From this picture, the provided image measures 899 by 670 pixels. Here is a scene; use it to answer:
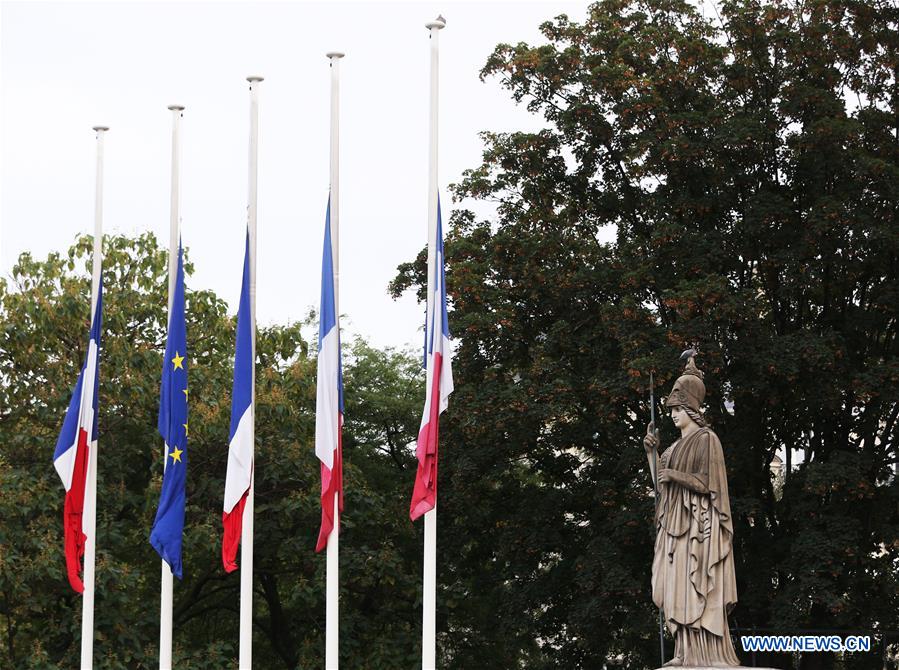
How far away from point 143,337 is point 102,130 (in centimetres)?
811

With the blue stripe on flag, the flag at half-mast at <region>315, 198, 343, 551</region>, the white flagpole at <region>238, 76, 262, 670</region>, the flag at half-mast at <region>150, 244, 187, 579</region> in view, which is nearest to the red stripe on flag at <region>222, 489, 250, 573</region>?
the white flagpole at <region>238, 76, 262, 670</region>

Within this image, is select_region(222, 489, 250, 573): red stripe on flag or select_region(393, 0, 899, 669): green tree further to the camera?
select_region(393, 0, 899, 669): green tree

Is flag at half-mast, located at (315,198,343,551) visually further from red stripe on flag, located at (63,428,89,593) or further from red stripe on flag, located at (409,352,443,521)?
red stripe on flag, located at (63,428,89,593)

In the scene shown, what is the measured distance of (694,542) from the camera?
53.3ft

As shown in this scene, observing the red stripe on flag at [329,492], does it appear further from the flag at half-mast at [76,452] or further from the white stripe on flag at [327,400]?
the flag at half-mast at [76,452]

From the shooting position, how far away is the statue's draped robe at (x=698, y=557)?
1605 cm

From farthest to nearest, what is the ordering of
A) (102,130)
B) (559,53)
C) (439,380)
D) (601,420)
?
(559,53), (601,420), (102,130), (439,380)

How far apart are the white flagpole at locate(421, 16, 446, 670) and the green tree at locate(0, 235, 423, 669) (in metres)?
8.85

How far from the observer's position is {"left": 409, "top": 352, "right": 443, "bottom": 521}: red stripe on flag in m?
18.7

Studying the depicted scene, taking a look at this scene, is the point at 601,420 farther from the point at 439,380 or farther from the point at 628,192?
the point at 439,380

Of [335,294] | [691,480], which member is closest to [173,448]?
[335,294]

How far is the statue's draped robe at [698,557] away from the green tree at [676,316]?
8.28m

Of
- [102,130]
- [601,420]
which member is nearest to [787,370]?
[601,420]

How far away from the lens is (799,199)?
27328mm
